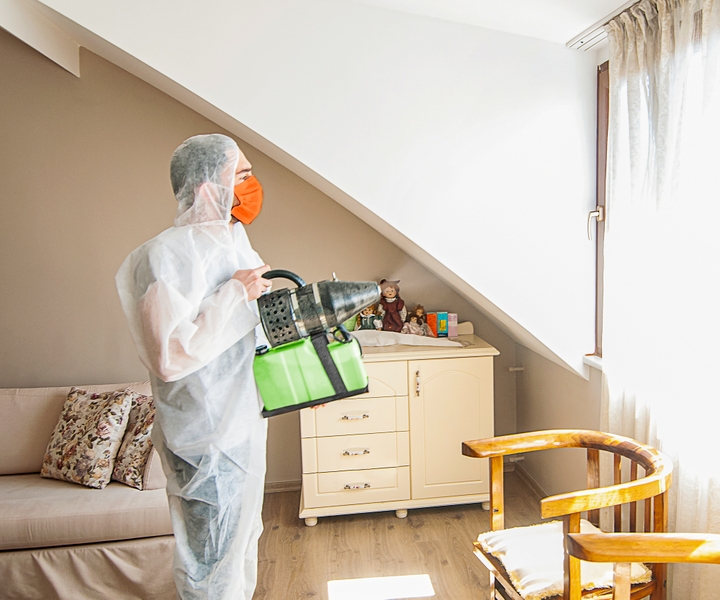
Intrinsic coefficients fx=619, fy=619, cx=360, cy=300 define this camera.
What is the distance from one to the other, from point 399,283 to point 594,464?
5.15 feet

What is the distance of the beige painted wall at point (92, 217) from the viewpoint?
288 centimetres

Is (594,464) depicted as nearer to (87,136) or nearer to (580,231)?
(580,231)

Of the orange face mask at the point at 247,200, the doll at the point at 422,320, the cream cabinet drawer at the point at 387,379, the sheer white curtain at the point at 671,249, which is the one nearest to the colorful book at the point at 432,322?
the doll at the point at 422,320

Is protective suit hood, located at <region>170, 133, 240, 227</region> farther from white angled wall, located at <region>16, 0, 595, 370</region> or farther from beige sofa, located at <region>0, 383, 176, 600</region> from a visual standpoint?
beige sofa, located at <region>0, 383, 176, 600</region>

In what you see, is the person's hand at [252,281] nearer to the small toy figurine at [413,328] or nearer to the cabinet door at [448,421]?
the cabinet door at [448,421]

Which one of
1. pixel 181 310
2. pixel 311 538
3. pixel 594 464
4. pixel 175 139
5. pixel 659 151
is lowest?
pixel 311 538

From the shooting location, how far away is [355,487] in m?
2.68

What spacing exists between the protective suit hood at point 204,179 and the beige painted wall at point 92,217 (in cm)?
154

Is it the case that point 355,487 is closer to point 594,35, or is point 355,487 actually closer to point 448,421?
point 448,421

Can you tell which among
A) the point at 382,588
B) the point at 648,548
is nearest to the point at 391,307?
the point at 382,588

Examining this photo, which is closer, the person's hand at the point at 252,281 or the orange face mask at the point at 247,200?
the person's hand at the point at 252,281

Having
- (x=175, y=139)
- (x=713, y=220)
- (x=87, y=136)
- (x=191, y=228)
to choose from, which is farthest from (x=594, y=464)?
(x=87, y=136)

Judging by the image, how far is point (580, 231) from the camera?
2248mm

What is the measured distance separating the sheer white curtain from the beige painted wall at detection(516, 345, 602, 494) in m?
0.45
